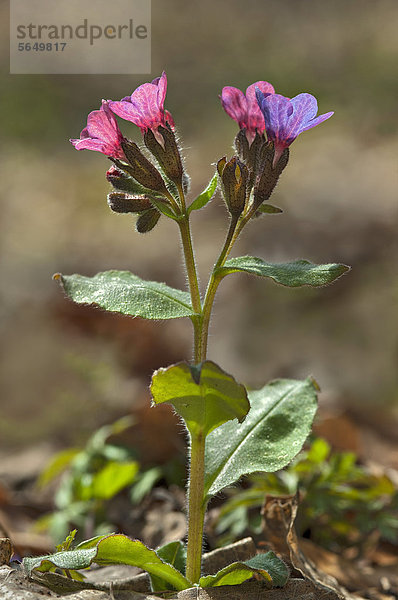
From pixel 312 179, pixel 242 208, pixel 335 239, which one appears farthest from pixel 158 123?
pixel 312 179

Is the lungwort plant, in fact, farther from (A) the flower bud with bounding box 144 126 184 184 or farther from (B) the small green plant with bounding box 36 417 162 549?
(B) the small green plant with bounding box 36 417 162 549

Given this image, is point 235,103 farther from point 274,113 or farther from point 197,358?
point 197,358

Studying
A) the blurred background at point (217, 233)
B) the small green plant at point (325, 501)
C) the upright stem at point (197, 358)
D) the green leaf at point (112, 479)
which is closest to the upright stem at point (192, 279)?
the upright stem at point (197, 358)

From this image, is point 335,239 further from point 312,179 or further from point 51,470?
point 51,470

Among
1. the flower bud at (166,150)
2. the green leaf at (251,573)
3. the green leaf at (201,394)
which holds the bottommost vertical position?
the green leaf at (251,573)

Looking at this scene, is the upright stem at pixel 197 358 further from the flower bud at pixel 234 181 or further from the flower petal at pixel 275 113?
the flower petal at pixel 275 113

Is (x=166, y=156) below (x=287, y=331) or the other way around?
the other way around
